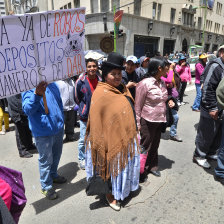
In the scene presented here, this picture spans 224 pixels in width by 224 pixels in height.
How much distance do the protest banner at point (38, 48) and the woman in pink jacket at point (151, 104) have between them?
958 mm

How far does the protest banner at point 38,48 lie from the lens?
185cm

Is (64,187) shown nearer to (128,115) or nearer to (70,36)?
(128,115)

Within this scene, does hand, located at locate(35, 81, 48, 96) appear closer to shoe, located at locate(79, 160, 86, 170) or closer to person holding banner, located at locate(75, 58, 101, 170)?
person holding banner, located at locate(75, 58, 101, 170)

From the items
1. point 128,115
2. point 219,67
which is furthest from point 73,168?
point 219,67

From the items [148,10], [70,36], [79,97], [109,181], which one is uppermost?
[148,10]

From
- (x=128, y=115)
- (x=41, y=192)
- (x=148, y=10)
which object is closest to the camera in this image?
(x=128, y=115)

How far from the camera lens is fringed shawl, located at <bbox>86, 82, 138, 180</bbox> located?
216 cm

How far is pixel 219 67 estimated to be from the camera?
2.93 m

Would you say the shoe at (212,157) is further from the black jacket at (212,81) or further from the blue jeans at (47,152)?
the blue jeans at (47,152)

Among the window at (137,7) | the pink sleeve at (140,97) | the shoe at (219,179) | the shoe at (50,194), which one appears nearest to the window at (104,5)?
the window at (137,7)

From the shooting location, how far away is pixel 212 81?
2.96 m

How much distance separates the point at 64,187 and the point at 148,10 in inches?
905

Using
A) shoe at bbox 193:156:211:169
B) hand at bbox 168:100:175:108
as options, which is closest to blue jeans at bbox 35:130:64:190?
hand at bbox 168:100:175:108

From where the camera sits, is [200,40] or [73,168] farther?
[200,40]
